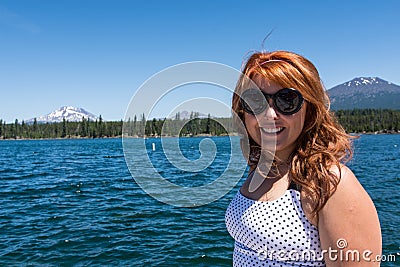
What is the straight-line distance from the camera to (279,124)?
2471mm

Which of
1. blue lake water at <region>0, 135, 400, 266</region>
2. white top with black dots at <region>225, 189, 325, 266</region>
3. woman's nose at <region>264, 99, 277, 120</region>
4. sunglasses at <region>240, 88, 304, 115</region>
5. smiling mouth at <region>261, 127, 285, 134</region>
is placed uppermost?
sunglasses at <region>240, 88, 304, 115</region>

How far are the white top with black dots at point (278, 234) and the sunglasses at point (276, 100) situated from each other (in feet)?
1.90

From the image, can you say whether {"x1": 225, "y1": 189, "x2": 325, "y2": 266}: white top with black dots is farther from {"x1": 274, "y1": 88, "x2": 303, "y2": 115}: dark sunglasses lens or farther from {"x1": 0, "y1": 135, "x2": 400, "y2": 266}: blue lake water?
{"x1": 0, "y1": 135, "x2": 400, "y2": 266}: blue lake water

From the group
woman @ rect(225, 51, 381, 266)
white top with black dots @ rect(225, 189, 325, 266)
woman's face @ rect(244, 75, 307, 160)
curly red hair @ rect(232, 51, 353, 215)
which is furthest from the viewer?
woman's face @ rect(244, 75, 307, 160)

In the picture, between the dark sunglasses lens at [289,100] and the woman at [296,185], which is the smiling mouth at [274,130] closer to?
the woman at [296,185]

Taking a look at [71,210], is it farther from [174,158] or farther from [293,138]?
[293,138]

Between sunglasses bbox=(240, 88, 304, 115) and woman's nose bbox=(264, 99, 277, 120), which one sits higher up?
sunglasses bbox=(240, 88, 304, 115)

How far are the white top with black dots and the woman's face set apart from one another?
36cm

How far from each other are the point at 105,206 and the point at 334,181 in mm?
16997

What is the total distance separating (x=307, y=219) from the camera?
7.14 feet

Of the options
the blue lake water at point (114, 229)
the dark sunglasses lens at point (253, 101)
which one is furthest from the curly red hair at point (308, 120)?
the blue lake water at point (114, 229)

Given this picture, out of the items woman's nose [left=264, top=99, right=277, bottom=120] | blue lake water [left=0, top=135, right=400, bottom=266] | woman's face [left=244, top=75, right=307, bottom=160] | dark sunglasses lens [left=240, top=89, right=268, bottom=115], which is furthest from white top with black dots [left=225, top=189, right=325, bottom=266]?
blue lake water [left=0, top=135, right=400, bottom=266]

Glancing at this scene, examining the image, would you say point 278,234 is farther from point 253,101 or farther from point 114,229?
point 114,229

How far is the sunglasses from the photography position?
237 cm
